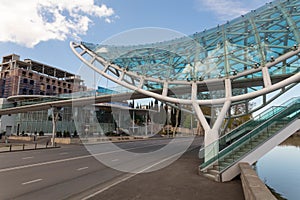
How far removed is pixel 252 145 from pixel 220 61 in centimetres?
727

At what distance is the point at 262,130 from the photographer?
482 inches

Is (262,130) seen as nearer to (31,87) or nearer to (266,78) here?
(266,78)

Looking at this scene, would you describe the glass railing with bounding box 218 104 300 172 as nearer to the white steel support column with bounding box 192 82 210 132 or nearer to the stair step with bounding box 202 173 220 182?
the stair step with bounding box 202 173 220 182

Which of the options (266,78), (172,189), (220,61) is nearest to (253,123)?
(266,78)

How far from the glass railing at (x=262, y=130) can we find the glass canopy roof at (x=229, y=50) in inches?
107

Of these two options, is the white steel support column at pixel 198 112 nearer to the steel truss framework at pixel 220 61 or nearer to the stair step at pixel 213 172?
the steel truss framework at pixel 220 61

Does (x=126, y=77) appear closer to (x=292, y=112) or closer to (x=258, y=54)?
(x=258, y=54)

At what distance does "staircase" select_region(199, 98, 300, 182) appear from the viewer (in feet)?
35.1

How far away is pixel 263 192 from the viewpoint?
5.86 metres

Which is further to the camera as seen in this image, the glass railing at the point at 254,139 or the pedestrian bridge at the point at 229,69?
the pedestrian bridge at the point at 229,69

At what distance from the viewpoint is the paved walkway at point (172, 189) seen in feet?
25.7

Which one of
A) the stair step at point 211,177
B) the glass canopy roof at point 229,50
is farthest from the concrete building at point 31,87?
the stair step at point 211,177

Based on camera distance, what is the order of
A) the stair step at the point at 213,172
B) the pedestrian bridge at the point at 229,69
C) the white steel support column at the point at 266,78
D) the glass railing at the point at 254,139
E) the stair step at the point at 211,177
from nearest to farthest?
the stair step at the point at 211,177, the stair step at the point at 213,172, the glass railing at the point at 254,139, the pedestrian bridge at the point at 229,69, the white steel support column at the point at 266,78

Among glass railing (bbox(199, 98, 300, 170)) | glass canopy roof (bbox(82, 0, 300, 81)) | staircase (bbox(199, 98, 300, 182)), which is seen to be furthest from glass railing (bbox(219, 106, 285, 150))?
glass canopy roof (bbox(82, 0, 300, 81))
